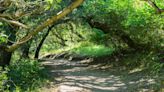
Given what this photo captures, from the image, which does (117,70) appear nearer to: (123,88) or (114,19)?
(114,19)

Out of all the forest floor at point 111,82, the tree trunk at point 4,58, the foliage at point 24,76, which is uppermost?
the tree trunk at point 4,58

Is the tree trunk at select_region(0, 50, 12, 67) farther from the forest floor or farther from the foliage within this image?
the forest floor

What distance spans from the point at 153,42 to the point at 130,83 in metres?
3.14

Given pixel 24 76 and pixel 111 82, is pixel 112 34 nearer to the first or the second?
pixel 111 82

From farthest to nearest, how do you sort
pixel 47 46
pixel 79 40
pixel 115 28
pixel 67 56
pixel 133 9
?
pixel 47 46 < pixel 79 40 < pixel 67 56 < pixel 115 28 < pixel 133 9

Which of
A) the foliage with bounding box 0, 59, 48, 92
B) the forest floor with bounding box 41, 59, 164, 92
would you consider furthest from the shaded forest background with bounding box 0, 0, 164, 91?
the forest floor with bounding box 41, 59, 164, 92

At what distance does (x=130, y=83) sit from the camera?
48.1ft

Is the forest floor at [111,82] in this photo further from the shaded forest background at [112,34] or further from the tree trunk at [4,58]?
the tree trunk at [4,58]

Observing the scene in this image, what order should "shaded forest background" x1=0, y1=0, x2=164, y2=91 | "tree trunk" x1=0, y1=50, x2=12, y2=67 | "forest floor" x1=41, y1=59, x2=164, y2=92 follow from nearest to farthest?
"forest floor" x1=41, y1=59, x2=164, y2=92, "shaded forest background" x1=0, y1=0, x2=164, y2=91, "tree trunk" x1=0, y1=50, x2=12, y2=67

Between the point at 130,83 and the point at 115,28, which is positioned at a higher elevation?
the point at 115,28

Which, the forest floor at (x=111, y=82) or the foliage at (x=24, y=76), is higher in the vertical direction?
the foliage at (x=24, y=76)

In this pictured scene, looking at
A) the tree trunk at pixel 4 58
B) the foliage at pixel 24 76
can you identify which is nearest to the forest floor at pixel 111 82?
the foliage at pixel 24 76

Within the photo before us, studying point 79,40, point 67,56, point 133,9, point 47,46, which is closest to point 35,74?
point 133,9

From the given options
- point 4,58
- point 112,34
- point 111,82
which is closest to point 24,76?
point 4,58
